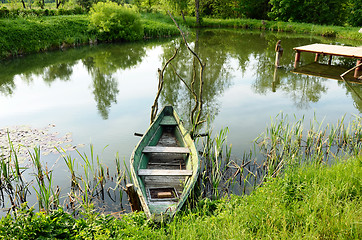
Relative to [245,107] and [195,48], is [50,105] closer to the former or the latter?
[245,107]

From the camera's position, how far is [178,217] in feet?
12.3

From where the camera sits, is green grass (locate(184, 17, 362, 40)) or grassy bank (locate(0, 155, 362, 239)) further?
green grass (locate(184, 17, 362, 40))

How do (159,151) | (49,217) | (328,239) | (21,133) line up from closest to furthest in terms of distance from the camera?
(328,239)
(49,217)
(159,151)
(21,133)

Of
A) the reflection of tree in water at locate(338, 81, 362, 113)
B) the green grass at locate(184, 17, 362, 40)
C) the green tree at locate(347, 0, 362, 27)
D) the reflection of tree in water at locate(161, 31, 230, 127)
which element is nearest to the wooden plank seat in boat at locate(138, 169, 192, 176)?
the reflection of tree in water at locate(161, 31, 230, 127)

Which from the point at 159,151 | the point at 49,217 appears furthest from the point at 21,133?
the point at 49,217

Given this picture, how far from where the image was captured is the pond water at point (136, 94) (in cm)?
818

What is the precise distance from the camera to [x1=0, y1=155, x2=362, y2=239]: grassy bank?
3152 millimetres

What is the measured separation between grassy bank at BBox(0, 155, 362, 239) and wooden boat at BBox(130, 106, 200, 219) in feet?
1.15

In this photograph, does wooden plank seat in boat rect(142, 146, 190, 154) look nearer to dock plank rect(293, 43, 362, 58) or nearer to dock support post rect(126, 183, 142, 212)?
dock support post rect(126, 183, 142, 212)

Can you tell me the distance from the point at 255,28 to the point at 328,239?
33918 mm

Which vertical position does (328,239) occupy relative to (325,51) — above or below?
below

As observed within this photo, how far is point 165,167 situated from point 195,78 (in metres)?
8.20

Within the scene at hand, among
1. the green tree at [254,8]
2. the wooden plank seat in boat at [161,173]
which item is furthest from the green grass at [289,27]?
the wooden plank seat in boat at [161,173]

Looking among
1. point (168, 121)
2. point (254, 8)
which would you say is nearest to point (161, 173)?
point (168, 121)
